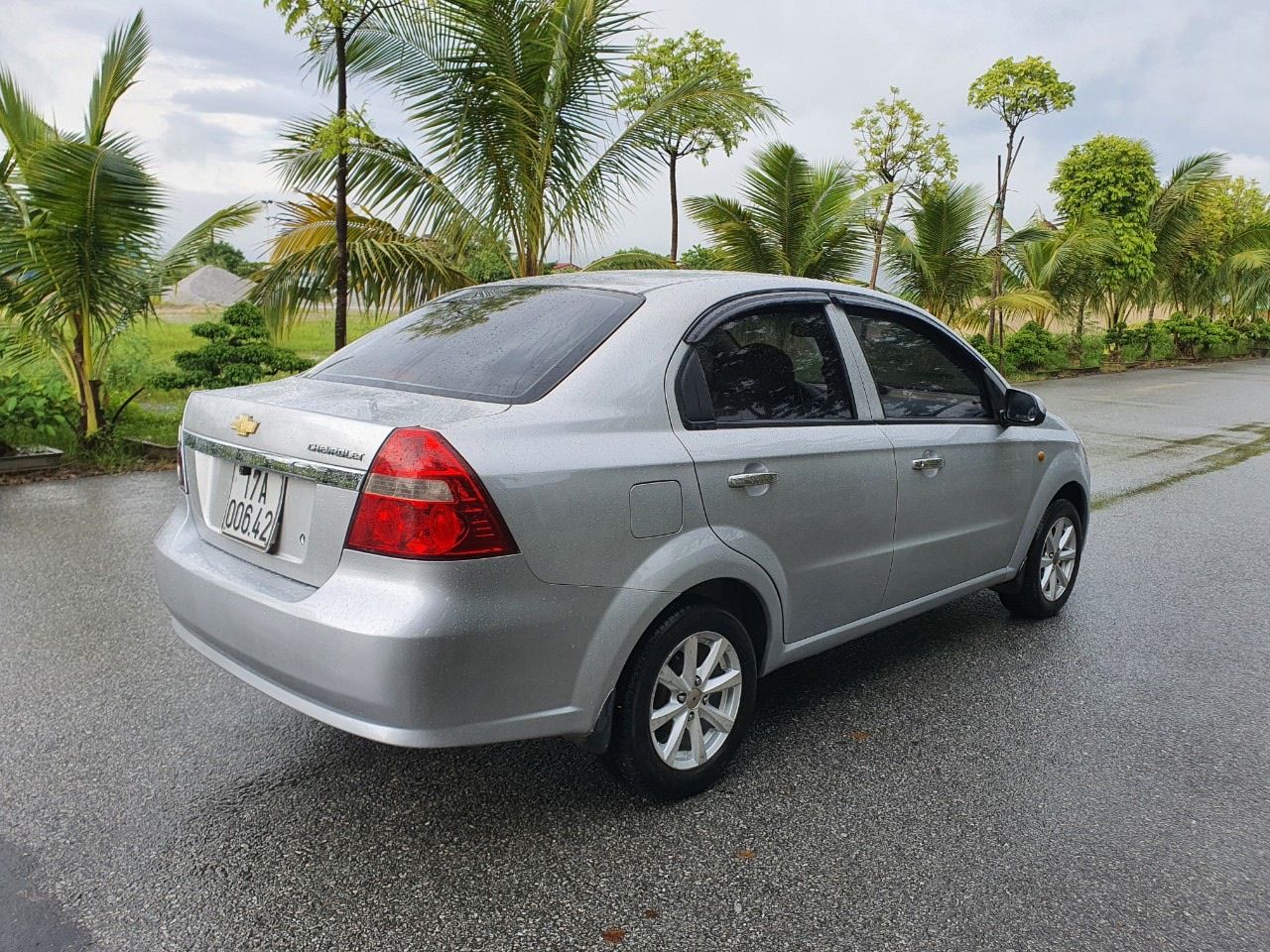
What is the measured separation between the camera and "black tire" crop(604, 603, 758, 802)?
9.61 ft

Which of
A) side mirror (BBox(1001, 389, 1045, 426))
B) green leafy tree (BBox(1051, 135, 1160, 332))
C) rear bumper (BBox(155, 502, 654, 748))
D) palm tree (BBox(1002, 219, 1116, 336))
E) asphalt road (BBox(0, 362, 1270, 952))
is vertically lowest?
asphalt road (BBox(0, 362, 1270, 952))

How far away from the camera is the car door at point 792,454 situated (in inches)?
124

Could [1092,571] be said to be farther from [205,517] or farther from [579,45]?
[579,45]

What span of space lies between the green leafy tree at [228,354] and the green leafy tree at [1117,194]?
19.0 metres

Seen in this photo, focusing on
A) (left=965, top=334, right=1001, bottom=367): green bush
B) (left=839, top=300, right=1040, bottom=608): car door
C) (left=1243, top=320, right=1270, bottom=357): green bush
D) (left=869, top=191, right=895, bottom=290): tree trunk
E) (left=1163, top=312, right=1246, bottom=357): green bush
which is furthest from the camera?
(left=1243, top=320, right=1270, bottom=357): green bush

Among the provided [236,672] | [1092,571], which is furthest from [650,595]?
[1092,571]

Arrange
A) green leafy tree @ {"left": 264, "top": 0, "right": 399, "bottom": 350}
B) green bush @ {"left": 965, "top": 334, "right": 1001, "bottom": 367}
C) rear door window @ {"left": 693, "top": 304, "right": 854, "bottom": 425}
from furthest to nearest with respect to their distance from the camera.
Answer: green bush @ {"left": 965, "top": 334, "right": 1001, "bottom": 367} → green leafy tree @ {"left": 264, "top": 0, "right": 399, "bottom": 350} → rear door window @ {"left": 693, "top": 304, "right": 854, "bottom": 425}

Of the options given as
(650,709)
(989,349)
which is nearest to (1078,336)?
(989,349)

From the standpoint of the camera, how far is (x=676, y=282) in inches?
137

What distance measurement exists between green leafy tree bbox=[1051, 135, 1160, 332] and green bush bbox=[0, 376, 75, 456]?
21.2 metres

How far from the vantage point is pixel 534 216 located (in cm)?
954

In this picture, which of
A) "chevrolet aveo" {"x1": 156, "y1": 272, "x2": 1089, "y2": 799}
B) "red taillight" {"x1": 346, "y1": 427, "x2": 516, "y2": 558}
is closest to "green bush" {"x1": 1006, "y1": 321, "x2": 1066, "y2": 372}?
"chevrolet aveo" {"x1": 156, "y1": 272, "x2": 1089, "y2": 799}

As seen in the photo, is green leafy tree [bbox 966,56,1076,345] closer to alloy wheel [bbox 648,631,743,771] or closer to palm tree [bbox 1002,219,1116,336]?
palm tree [bbox 1002,219,1116,336]

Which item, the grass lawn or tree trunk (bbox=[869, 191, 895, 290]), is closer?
the grass lawn
